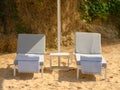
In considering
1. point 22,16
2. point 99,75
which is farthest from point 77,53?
point 22,16

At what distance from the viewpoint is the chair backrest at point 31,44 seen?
29.7 feet

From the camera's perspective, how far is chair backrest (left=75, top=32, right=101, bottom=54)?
9.12 metres

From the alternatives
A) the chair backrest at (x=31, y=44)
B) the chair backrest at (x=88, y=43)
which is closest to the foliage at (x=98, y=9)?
the chair backrest at (x=88, y=43)

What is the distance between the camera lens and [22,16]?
11625 millimetres

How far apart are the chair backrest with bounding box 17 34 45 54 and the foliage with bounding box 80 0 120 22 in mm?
3959

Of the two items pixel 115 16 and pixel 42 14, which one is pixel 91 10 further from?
pixel 42 14

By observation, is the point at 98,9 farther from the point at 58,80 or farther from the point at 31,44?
the point at 58,80

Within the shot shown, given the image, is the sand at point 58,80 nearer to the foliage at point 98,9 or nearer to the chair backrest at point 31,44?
the chair backrest at point 31,44

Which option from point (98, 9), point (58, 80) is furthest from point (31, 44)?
point (98, 9)

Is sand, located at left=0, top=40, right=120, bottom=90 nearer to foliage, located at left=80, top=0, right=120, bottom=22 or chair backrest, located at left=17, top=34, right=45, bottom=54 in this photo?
chair backrest, located at left=17, top=34, right=45, bottom=54

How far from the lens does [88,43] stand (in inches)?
363

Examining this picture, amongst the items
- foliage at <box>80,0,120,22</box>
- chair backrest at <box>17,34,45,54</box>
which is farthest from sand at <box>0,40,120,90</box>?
foliage at <box>80,0,120,22</box>

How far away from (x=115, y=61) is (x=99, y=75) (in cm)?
164

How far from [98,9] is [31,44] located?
4797 mm
